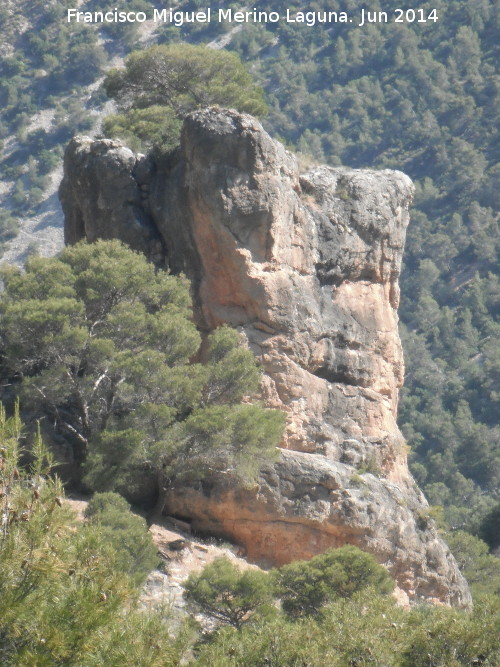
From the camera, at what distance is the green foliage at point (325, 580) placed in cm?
1873

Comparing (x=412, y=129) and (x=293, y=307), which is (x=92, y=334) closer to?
(x=293, y=307)

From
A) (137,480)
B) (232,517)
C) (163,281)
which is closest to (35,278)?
(163,281)

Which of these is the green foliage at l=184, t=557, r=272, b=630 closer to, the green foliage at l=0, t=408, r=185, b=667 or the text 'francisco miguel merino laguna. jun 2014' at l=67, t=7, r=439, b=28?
the green foliage at l=0, t=408, r=185, b=667

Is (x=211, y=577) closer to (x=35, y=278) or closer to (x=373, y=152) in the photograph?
(x=35, y=278)

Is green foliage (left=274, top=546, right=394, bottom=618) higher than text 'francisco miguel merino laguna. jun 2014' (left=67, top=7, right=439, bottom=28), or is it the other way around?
text 'francisco miguel merino laguna. jun 2014' (left=67, top=7, right=439, bottom=28)

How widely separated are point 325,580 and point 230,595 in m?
1.70

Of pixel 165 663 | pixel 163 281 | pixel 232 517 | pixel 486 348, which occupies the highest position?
pixel 163 281

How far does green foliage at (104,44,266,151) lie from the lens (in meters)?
28.2

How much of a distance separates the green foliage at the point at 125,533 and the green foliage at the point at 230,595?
0.94m

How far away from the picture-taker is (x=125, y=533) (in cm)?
1884

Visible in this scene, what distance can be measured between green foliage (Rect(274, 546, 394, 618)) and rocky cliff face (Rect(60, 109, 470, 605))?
2.45 m

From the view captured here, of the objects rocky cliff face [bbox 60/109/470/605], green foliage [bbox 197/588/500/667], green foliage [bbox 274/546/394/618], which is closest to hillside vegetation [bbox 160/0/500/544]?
rocky cliff face [bbox 60/109/470/605]

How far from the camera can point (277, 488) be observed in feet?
73.2

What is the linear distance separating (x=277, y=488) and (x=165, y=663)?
10.9 m
